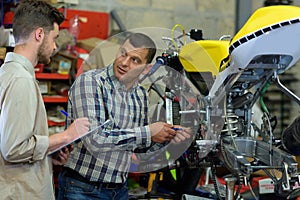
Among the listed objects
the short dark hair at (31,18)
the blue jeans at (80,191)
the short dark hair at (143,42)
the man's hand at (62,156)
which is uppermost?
the short dark hair at (31,18)

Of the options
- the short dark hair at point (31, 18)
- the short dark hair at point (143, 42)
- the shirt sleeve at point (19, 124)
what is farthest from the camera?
the short dark hair at point (143, 42)

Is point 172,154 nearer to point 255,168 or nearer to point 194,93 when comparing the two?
point 194,93

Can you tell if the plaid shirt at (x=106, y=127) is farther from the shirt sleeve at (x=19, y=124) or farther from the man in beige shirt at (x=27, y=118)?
the shirt sleeve at (x=19, y=124)

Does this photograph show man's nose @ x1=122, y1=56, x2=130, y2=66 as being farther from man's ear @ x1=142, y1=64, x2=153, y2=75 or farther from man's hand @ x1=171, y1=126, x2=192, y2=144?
man's hand @ x1=171, y1=126, x2=192, y2=144

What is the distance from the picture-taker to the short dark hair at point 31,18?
5.05 ft

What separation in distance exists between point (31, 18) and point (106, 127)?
462 mm

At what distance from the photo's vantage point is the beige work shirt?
143cm

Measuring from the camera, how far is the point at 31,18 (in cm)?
154

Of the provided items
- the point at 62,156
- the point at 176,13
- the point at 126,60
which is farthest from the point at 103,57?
the point at 176,13

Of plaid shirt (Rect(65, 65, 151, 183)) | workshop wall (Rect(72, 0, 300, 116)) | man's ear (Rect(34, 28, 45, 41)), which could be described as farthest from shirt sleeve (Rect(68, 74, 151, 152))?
workshop wall (Rect(72, 0, 300, 116))

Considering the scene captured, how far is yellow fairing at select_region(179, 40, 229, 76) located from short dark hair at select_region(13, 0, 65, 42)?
1.67ft

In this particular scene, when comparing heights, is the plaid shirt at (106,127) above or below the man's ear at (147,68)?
below

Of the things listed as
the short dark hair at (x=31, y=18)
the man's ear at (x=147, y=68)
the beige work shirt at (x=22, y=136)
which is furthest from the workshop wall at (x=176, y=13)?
the beige work shirt at (x=22, y=136)

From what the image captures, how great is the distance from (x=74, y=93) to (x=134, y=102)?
29 centimetres
